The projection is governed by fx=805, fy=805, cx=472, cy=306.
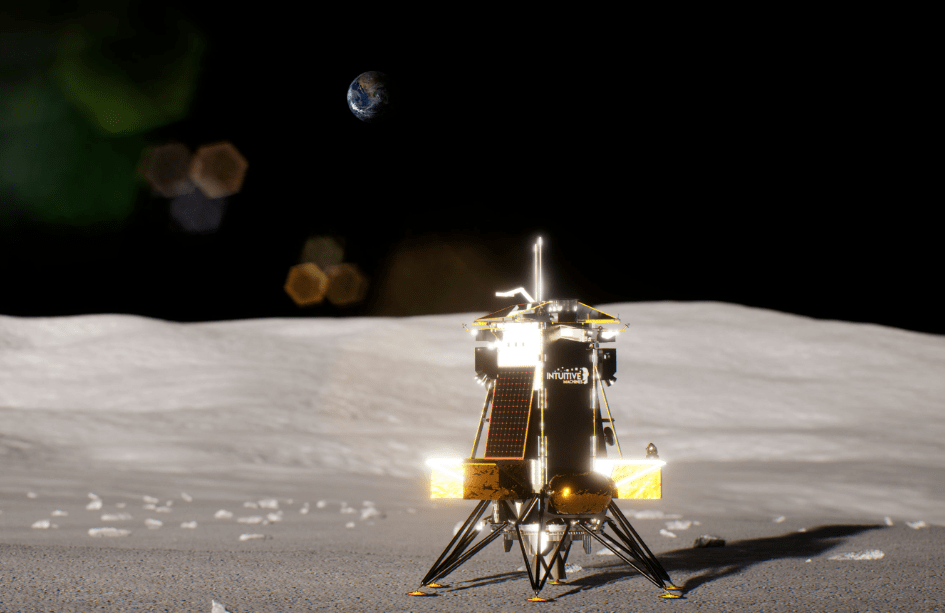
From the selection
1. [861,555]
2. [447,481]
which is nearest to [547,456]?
[447,481]

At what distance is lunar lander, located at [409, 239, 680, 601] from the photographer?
4.74 metres

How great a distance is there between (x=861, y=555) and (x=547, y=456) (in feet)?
9.98

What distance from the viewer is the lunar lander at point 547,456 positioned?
4.74m

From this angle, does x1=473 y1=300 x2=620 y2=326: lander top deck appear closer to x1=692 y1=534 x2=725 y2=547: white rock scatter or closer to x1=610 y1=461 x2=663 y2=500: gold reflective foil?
x1=610 y1=461 x2=663 y2=500: gold reflective foil

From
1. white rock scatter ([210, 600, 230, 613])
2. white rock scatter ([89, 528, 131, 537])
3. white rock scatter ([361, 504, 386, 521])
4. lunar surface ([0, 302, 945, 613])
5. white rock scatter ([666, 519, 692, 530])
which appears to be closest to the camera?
white rock scatter ([210, 600, 230, 613])

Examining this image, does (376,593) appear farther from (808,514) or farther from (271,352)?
(271,352)

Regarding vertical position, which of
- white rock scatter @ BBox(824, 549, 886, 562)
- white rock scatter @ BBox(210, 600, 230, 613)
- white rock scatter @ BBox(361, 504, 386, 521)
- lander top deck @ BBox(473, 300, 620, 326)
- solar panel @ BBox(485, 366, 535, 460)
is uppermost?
lander top deck @ BBox(473, 300, 620, 326)

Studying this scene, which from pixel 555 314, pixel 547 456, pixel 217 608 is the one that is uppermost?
pixel 555 314

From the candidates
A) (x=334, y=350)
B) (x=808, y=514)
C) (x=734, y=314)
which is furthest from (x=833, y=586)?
(x=734, y=314)

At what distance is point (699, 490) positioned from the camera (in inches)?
446

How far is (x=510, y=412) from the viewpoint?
4957 millimetres

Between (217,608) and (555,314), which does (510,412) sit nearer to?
(555,314)

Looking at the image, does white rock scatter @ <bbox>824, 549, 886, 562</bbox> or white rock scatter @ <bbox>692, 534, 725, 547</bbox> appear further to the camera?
white rock scatter @ <bbox>692, 534, 725, 547</bbox>

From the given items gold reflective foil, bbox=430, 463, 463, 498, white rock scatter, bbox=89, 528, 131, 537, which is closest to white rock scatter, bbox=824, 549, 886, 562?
gold reflective foil, bbox=430, 463, 463, 498
